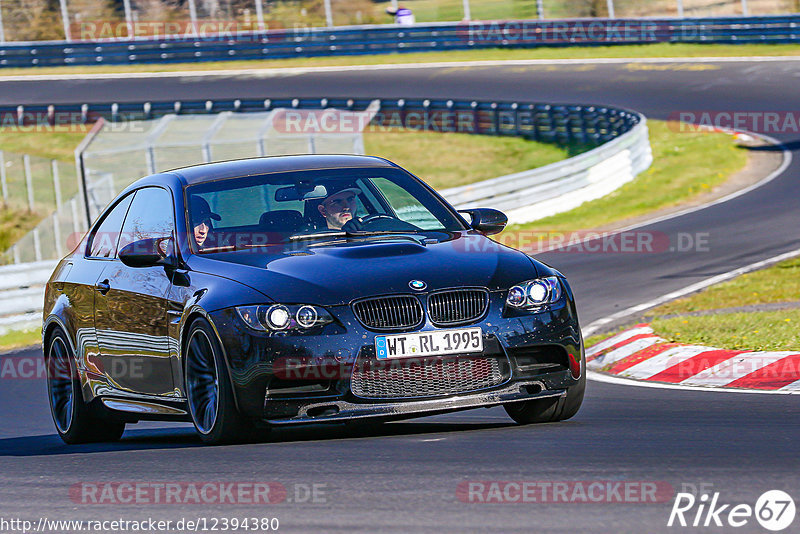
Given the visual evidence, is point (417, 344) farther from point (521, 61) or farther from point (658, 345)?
point (521, 61)

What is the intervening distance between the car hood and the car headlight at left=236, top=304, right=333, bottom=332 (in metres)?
0.04

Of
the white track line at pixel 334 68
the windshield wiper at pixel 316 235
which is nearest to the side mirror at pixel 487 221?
the windshield wiper at pixel 316 235

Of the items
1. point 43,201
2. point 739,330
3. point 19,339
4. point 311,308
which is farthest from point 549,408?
point 43,201

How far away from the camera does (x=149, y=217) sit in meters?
7.77

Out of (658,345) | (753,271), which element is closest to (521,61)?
(753,271)

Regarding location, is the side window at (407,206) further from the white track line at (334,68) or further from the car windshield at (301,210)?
the white track line at (334,68)

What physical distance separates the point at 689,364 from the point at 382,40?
38326 millimetres

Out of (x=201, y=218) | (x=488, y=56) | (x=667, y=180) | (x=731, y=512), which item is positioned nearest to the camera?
(x=731, y=512)

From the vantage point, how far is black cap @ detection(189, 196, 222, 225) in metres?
7.28

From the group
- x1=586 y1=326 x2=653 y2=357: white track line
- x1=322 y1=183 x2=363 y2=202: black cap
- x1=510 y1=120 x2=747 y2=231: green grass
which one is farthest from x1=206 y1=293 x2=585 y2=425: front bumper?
x1=510 y1=120 x2=747 y2=231: green grass

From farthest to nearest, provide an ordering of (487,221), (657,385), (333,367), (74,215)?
(74,215) → (657,385) → (487,221) → (333,367)

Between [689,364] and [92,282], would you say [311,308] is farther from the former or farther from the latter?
[689,364]

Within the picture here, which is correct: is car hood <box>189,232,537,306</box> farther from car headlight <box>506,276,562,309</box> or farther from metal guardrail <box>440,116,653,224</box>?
metal guardrail <box>440,116,653,224</box>

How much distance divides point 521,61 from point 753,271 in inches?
1161
